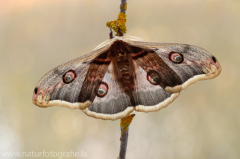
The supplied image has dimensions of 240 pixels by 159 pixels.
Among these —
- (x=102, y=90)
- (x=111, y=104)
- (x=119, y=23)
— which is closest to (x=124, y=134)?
(x=111, y=104)

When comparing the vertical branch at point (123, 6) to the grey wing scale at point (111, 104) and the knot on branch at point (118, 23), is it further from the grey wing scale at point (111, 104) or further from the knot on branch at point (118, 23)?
the grey wing scale at point (111, 104)

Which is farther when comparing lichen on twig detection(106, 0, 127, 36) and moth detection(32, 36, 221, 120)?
lichen on twig detection(106, 0, 127, 36)

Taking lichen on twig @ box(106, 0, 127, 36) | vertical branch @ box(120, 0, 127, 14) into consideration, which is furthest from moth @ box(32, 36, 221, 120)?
vertical branch @ box(120, 0, 127, 14)

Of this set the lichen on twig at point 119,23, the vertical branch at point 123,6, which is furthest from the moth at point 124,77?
the vertical branch at point 123,6

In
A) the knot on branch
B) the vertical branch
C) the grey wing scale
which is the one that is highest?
the vertical branch

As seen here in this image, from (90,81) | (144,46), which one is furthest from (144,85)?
(90,81)

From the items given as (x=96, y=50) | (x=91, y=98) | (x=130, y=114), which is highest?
(x=96, y=50)

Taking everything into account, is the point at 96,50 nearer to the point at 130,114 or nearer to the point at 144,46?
the point at 144,46

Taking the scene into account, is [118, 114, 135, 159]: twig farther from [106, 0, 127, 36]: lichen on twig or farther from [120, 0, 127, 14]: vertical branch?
[120, 0, 127, 14]: vertical branch
